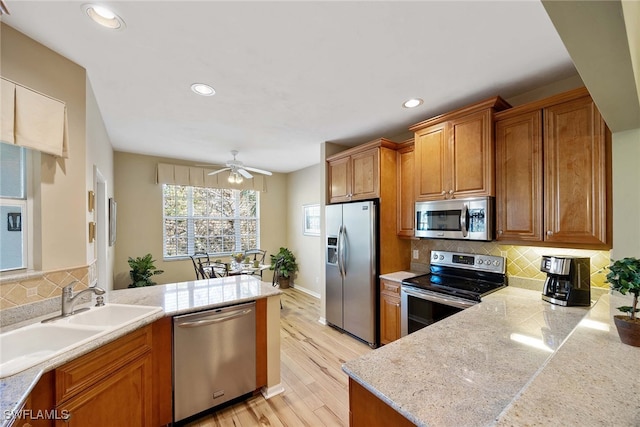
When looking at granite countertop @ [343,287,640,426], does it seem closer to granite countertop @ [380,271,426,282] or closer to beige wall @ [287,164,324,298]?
granite countertop @ [380,271,426,282]

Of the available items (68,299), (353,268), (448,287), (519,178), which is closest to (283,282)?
(353,268)

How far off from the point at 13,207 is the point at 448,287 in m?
3.26

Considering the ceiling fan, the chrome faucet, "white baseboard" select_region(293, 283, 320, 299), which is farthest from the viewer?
"white baseboard" select_region(293, 283, 320, 299)

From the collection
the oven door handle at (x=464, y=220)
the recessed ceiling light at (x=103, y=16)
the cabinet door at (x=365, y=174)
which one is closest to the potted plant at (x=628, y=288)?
the oven door handle at (x=464, y=220)

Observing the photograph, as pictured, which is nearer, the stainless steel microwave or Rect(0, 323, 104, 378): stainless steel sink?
Rect(0, 323, 104, 378): stainless steel sink

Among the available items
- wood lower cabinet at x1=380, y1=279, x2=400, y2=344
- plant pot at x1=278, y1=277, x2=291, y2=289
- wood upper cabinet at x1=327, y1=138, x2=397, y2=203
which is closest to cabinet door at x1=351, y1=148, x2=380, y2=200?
wood upper cabinet at x1=327, y1=138, x2=397, y2=203

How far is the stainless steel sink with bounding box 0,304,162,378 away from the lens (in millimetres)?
1216

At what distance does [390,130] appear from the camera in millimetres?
3279

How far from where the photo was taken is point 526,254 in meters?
2.32

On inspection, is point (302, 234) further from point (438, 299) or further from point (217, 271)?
A: point (438, 299)

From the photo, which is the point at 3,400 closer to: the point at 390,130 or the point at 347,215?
the point at 347,215

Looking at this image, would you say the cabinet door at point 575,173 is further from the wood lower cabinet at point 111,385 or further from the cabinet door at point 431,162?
the wood lower cabinet at point 111,385

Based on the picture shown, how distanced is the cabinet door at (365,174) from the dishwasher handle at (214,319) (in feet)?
6.27

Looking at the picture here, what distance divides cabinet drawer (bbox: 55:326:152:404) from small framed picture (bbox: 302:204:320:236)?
12.4 ft
